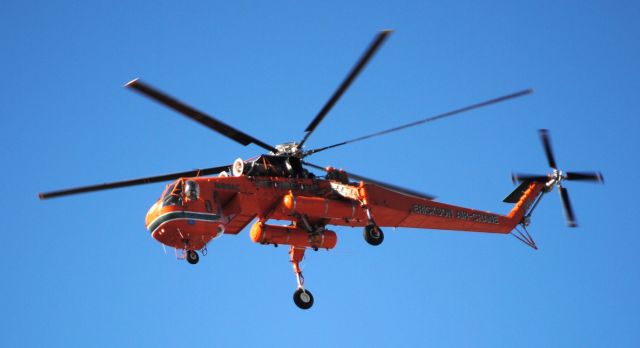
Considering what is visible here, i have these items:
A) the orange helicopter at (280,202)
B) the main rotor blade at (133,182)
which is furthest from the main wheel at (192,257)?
the main rotor blade at (133,182)

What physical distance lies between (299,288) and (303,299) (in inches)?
15.7

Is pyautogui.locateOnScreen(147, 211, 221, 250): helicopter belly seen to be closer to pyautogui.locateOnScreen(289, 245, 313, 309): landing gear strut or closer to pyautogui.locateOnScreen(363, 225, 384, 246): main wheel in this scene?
pyautogui.locateOnScreen(289, 245, 313, 309): landing gear strut

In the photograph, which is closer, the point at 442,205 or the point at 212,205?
the point at 212,205

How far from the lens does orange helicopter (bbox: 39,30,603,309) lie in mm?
26469

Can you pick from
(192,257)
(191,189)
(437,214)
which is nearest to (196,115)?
(191,189)

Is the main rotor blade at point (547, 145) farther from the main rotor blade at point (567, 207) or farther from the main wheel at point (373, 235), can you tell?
the main wheel at point (373, 235)

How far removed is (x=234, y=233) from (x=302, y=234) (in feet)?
7.87

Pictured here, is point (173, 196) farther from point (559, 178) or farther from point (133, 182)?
point (559, 178)

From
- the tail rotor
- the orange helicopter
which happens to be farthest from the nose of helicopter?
the tail rotor

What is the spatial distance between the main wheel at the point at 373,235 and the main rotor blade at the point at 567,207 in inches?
344

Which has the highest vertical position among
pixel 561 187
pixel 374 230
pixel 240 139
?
pixel 561 187

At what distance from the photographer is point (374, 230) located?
27641 millimetres

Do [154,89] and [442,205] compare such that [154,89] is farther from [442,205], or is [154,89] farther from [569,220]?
[569,220]

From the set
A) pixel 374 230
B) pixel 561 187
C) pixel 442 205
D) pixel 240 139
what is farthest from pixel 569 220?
pixel 240 139
